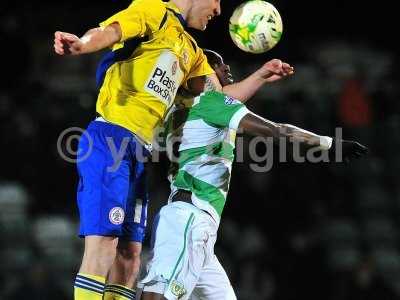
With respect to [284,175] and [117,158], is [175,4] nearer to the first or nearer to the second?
[117,158]

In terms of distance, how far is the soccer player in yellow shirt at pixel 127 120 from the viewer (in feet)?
17.8

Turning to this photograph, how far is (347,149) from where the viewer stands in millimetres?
5523

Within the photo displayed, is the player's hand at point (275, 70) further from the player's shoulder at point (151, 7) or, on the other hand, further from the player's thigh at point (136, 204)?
the player's thigh at point (136, 204)

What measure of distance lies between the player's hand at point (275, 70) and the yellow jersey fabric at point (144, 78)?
2.12 feet

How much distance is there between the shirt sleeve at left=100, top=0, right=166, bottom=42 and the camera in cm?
538

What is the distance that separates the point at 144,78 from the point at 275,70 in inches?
36.9

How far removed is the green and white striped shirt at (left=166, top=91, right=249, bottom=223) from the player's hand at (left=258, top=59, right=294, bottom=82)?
0.48m

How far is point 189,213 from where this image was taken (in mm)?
5645

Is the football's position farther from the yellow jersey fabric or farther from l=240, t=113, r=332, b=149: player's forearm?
l=240, t=113, r=332, b=149: player's forearm

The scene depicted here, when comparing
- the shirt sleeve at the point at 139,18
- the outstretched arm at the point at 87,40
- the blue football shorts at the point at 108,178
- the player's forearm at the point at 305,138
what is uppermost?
the shirt sleeve at the point at 139,18

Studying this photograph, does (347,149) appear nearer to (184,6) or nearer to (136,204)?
(136,204)

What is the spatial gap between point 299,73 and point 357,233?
276 centimetres

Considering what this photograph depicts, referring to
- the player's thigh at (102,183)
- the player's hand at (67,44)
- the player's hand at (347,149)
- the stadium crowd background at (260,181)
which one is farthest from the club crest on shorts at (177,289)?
the stadium crowd background at (260,181)

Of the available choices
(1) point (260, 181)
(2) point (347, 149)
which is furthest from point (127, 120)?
(1) point (260, 181)
